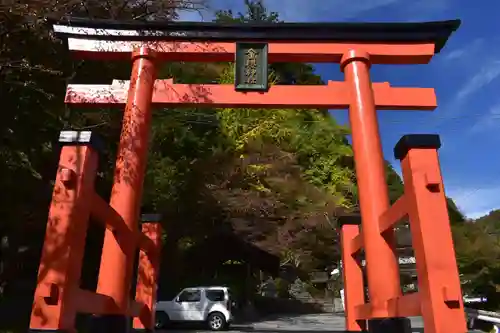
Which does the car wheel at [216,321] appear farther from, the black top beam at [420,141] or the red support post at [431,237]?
the black top beam at [420,141]

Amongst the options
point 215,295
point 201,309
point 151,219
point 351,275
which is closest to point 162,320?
point 201,309

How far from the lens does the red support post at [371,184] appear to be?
5297 mm

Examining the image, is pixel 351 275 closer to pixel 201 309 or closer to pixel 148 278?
pixel 148 278

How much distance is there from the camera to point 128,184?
6.01 m

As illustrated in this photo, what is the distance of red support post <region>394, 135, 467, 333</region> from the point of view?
3902 millimetres

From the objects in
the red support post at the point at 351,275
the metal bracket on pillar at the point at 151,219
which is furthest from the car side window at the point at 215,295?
the red support post at the point at 351,275

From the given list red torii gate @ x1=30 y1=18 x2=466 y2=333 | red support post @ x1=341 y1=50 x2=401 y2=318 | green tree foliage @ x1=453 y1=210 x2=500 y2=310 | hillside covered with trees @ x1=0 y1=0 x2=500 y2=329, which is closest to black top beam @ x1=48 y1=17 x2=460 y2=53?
red torii gate @ x1=30 y1=18 x2=466 y2=333

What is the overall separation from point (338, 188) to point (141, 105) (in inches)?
861

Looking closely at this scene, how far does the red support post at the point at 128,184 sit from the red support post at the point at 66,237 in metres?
1.13

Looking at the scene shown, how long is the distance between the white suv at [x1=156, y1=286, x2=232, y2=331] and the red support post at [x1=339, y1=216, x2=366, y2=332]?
28.6ft

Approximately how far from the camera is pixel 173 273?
18.6 m

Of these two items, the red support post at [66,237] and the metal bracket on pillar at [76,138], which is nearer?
the red support post at [66,237]

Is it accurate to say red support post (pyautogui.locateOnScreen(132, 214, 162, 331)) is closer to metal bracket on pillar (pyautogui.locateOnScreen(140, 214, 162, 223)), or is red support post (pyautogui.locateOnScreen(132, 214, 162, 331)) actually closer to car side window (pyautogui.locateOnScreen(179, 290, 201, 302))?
metal bracket on pillar (pyautogui.locateOnScreen(140, 214, 162, 223))

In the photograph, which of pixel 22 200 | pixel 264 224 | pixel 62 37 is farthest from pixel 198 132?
pixel 62 37
